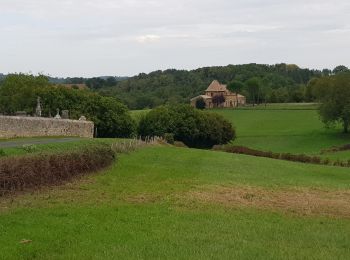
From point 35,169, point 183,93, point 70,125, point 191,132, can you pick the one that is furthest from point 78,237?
point 183,93

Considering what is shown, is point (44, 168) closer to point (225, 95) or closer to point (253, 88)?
point (253, 88)

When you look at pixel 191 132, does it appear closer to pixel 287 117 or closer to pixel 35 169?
pixel 287 117

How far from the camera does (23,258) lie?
8312 mm

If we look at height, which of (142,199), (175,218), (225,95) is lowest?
(142,199)

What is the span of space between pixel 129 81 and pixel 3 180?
547 feet

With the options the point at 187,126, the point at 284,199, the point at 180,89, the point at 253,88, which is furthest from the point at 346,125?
the point at 180,89

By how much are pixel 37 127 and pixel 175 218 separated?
84.9 ft

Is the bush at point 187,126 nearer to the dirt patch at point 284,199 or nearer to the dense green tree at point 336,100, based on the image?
the dense green tree at point 336,100

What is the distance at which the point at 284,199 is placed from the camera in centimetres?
1638

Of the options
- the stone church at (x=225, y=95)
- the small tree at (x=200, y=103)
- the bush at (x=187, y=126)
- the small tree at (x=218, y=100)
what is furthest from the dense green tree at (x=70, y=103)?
the stone church at (x=225, y=95)

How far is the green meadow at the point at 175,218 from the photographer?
909cm

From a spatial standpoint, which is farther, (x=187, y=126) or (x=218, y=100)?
(x=218, y=100)

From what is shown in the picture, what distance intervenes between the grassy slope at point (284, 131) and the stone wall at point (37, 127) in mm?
35618

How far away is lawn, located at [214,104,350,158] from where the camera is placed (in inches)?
3098
